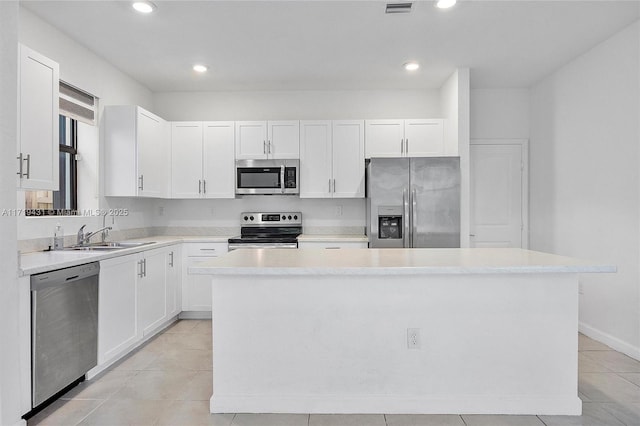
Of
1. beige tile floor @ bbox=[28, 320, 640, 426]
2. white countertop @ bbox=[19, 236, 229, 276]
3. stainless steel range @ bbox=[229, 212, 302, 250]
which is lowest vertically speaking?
beige tile floor @ bbox=[28, 320, 640, 426]

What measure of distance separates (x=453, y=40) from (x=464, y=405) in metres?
2.93

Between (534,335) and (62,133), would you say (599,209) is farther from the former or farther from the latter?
(62,133)

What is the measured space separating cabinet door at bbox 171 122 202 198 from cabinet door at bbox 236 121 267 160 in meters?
0.47

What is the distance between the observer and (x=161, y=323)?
3.88 meters

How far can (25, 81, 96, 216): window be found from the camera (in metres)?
3.35

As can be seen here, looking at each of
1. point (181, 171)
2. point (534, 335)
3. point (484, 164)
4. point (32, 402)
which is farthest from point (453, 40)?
point (32, 402)

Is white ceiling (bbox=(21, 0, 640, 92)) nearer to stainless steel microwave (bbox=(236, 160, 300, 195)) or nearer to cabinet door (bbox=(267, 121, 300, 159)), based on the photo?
cabinet door (bbox=(267, 121, 300, 159))

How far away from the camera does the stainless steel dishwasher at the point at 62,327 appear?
2273mm

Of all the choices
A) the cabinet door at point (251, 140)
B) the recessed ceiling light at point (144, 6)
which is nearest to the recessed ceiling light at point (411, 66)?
the cabinet door at point (251, 140)

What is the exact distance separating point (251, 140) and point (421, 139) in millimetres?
1982

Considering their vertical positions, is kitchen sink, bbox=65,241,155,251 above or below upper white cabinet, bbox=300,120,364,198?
below

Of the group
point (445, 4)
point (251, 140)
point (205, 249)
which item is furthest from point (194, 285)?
point (445, 4)

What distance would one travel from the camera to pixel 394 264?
2.22 m

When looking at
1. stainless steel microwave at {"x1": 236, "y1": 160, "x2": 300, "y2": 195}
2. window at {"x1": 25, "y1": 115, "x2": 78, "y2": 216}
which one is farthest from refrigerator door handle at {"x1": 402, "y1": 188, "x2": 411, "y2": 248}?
window at {"x1": 25, "y1": 115, "x2": 78, "y2": 216}
